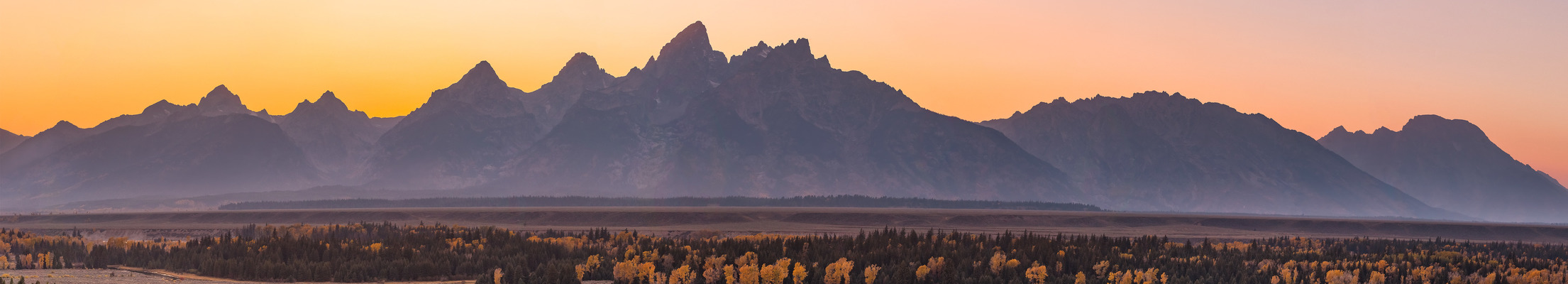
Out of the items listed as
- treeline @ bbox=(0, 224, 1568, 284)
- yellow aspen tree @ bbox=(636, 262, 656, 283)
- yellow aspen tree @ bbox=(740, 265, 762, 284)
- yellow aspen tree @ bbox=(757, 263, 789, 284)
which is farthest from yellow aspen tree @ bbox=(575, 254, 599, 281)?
yellow aspen tree @ bbox=(757, 263, 789, 284)

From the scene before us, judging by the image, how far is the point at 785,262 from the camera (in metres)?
37.7

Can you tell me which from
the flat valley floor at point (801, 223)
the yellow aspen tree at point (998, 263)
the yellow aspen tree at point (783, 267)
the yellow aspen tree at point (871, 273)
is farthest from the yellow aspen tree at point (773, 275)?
the flat valley floor at point (801, 223)

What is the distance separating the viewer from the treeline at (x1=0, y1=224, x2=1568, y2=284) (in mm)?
37156

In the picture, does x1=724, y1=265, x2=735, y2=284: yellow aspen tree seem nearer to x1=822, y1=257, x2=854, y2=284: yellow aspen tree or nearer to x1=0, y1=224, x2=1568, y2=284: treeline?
x1=0, y1=224, x2=1568, y2=284: treeline

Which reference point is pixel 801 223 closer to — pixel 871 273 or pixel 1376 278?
pixel 871 273

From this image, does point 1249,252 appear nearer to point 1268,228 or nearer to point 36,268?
point 36,268

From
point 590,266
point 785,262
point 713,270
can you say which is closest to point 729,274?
point 713,270

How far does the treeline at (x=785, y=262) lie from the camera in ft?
122

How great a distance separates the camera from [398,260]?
4181 centimetres

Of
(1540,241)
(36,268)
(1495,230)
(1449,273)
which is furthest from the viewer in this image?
(1495,230)

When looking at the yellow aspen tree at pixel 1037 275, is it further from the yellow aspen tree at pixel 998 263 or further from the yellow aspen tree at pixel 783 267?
the yellow aspen tree at pixel 783 267

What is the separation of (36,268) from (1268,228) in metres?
94.4

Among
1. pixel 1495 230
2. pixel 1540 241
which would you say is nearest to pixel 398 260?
pixel 1540 241

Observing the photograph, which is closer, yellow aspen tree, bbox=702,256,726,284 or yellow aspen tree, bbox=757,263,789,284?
yellow aspen tree, bbox=757,263,789,284
